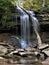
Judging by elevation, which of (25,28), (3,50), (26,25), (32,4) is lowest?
(3,50)

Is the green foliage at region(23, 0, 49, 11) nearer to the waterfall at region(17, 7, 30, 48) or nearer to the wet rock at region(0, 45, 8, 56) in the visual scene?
the waterfall at region(17, 7, 30, 48)

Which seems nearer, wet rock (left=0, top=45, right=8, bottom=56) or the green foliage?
wet rock (left=0, top=45, right=8, bottom=56)

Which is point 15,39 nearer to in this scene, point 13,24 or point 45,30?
point 13,24

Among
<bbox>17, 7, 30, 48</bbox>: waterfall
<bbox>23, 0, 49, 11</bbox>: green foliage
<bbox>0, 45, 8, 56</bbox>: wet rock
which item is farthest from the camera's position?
<bbox>23, 0, 49, 11</bbox>: green foliage

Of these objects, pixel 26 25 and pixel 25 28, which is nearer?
pixel 25 28

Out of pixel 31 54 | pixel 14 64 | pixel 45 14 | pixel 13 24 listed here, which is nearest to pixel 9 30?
pixel 13 24

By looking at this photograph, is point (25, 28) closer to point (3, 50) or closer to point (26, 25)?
point (26, 25)

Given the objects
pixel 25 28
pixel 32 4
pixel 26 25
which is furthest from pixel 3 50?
pixel 32 4

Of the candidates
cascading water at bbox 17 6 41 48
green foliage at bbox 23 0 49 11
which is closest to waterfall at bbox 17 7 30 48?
cascading water at bbox 17 6 41 48

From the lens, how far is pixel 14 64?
43.0 feet

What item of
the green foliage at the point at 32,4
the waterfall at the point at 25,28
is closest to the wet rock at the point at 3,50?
the waterfall at the point at 25,28

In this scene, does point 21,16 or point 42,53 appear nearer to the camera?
point 42,53

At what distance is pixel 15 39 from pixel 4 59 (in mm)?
5292

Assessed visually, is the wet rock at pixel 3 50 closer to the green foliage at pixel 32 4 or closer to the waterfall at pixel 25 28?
the waterfall at pixel 25 28
